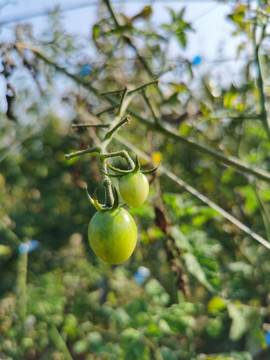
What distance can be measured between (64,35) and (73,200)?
186 centimetres

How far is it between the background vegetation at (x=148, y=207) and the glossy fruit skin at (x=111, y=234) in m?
0.35

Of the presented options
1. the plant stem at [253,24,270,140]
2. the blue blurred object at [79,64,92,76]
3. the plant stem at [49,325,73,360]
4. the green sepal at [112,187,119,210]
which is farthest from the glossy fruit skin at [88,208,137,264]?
the plant stem at [49,325,73,360]

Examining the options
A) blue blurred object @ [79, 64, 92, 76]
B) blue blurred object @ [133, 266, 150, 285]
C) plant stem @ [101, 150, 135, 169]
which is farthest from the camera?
blue blurred object @ [133, 266, 150, 285]

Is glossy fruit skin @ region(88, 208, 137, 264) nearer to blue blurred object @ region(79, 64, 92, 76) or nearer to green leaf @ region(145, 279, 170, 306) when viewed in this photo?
green leaf @ region(145, 279, 170, 306)

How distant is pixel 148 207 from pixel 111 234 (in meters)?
0.61

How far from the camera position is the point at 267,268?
1871 mm

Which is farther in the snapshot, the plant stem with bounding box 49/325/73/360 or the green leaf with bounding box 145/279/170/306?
the plant stem with bounding box 49/325/73/360

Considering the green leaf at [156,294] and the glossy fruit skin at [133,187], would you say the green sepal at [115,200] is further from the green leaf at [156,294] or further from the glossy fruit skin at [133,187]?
the green leaf at [156,294]

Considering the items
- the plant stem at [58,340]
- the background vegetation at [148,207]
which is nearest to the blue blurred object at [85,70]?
the background vegetation at [148,207]

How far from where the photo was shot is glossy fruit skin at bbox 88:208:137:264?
57cm

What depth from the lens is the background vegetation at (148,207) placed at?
3.60ft

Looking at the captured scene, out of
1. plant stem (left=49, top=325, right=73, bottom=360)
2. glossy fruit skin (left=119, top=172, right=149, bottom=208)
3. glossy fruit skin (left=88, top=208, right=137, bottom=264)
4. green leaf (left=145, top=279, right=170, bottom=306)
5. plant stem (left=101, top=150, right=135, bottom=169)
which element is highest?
Answer: plant stem (left=101, top=150, right=135, bottom=169)

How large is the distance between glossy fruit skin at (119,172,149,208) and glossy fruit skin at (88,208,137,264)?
3 centimetres

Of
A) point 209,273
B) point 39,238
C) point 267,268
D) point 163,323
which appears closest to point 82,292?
point 39,238
